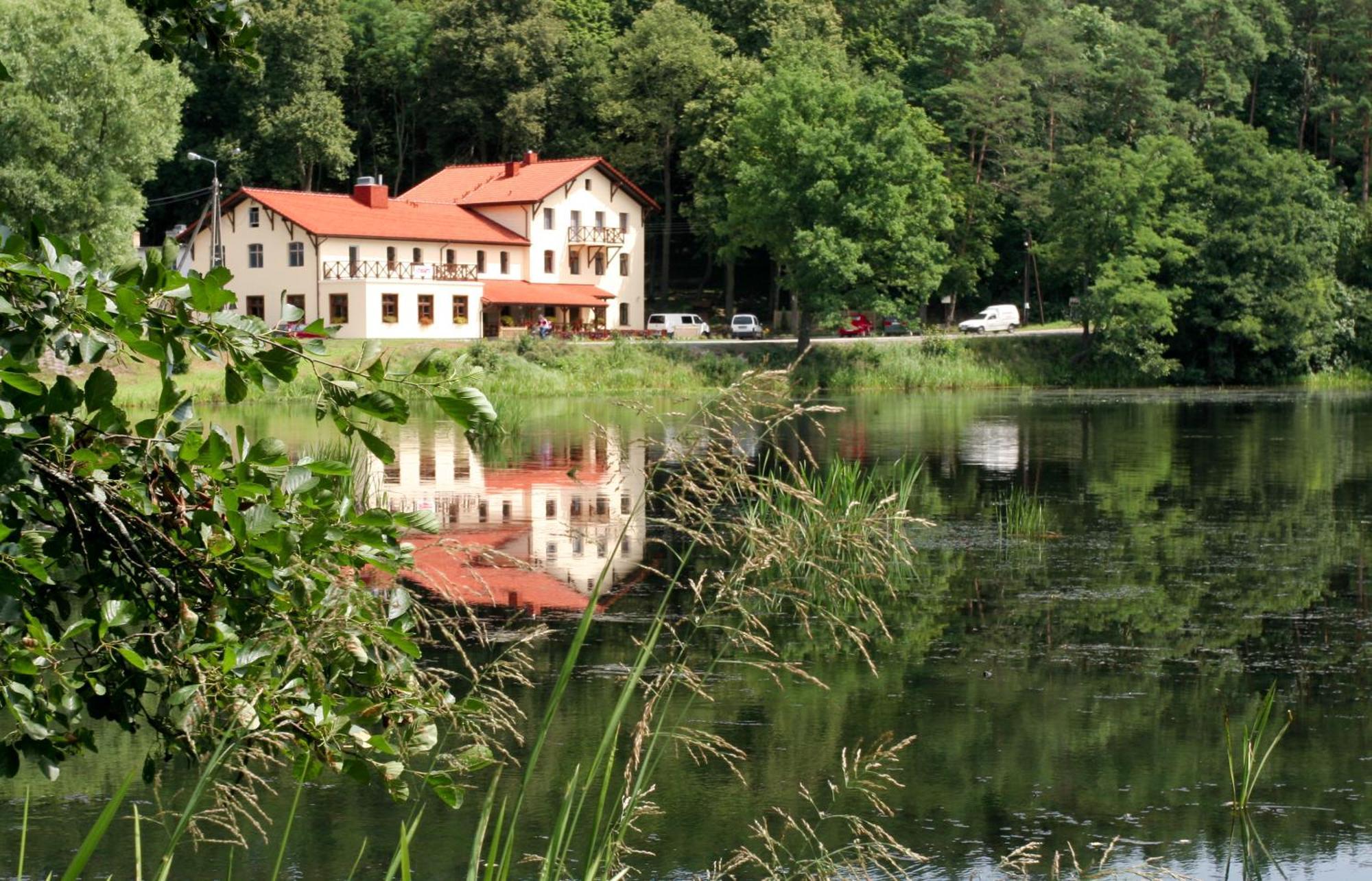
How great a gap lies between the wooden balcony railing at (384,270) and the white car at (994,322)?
70.8 feet

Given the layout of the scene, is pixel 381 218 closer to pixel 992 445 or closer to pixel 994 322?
pixel 994 322

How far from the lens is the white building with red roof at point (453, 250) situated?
60.9 m

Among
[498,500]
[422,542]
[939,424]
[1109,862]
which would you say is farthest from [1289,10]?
[1109,862]

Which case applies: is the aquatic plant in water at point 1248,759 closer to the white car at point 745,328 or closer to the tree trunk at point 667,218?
the white car at point 745,328

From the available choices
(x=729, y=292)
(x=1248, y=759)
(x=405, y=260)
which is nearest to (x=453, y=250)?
(x=405, y=260)

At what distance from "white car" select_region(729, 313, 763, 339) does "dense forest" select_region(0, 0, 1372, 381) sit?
3.14 metres

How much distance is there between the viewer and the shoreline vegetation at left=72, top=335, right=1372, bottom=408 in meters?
49.7

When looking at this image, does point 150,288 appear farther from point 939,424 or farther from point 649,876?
point 939,424

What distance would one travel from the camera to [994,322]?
228 feet

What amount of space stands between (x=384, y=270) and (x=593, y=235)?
36.9 feet

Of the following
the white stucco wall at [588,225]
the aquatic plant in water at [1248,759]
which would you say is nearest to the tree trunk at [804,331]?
the white stucco wall at [588,225]

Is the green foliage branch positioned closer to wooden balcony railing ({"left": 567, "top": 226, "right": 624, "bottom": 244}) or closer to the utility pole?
wooden balcony railing ({"left": 567, "top": 226, "right": 624, "bottom": 244})

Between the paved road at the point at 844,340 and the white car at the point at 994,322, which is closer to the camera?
the paved road at the point at 844,340

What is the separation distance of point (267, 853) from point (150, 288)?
5.06 meters
